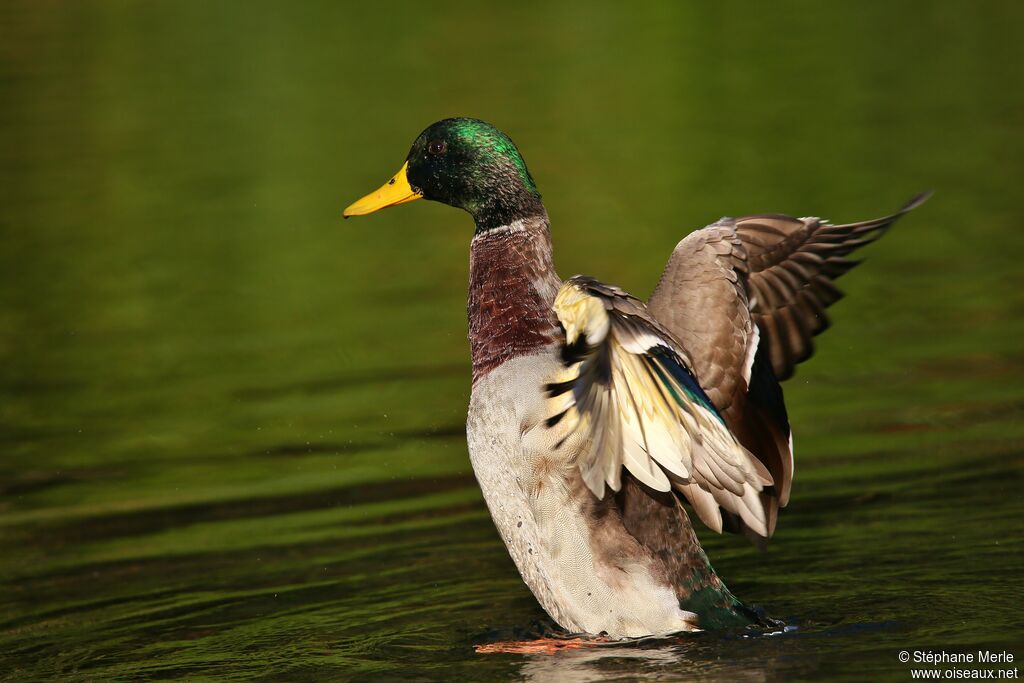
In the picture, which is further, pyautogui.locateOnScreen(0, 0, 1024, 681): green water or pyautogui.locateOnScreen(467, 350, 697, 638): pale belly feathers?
pyautogui.locateOnScreen(0, 0, 1024, 681): green water

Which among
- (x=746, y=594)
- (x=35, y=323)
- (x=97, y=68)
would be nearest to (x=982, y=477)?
(x=746, y=594)

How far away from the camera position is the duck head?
678 centimetres

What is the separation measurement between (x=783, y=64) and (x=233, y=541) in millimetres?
14687

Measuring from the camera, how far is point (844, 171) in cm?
1531

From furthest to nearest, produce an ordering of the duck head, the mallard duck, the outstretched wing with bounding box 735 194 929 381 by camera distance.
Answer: the outstretched wing with bounding box 735 194 929 381
the duck head
the mallard duck

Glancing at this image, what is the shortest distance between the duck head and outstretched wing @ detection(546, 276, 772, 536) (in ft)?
4.15

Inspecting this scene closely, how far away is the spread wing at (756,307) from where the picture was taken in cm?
679

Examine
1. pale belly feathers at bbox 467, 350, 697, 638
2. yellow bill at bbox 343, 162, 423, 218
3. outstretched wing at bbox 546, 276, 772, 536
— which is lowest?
pale belly feathers at bbox 467, 350, 697, 638

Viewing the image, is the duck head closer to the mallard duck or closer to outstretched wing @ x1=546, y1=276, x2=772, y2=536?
the mallard duck

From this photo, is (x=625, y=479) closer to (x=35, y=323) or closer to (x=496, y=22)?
(x=35, y=323)

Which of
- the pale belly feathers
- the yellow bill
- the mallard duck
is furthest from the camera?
the yellow bill

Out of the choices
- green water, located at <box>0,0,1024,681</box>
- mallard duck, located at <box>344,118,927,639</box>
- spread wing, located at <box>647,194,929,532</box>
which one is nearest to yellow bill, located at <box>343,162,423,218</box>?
mallard duck, located at <box>344,118,927,639</box>

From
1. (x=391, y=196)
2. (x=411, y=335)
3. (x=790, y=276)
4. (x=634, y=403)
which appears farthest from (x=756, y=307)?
(x=411, y=335)

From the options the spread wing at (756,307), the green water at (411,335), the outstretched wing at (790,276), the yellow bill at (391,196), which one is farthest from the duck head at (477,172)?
the green water at (411,335)
